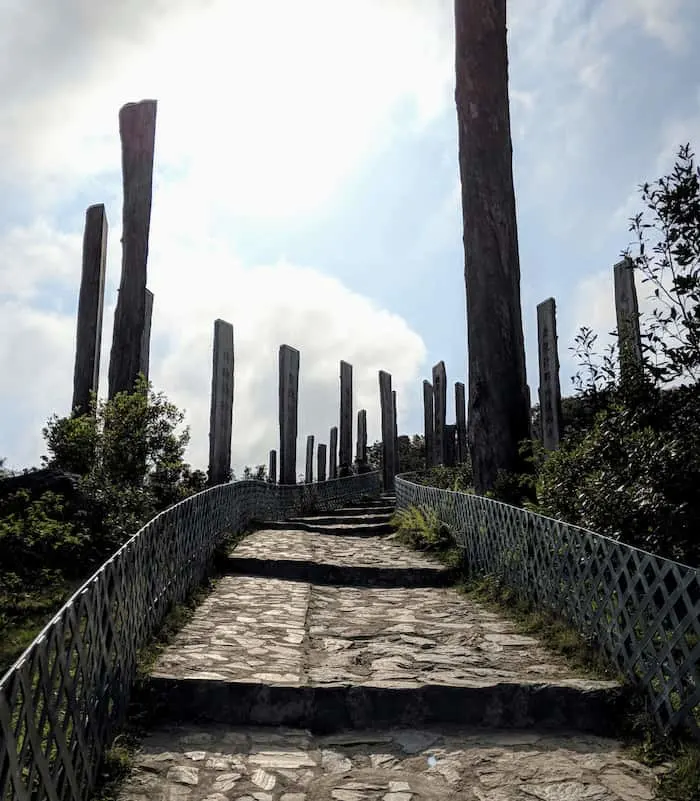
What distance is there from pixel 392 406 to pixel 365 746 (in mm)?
19665

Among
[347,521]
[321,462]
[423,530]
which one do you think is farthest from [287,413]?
[321,462]

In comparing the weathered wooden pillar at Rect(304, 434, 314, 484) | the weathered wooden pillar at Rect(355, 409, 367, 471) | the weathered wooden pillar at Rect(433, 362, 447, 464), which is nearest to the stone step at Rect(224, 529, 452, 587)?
the weathered wooden pillar at Rect(433, 362, 447, 464)

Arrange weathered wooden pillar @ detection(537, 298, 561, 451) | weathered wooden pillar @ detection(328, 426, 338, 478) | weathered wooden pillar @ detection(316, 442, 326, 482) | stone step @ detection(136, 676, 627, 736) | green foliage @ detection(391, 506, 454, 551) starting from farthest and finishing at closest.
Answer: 1. weathered wooden pillar @ detection(316, 442, 326, 482)
2. weathered wooden pillar @ detection(328, 426, 338, 478)
3. weathered wooden pillar @ detection(537, 298, 561, 451)
4. green foliage @ detection(391, 506, 454, 551)
5. stone step @ detection(136, 676, 627, 736)

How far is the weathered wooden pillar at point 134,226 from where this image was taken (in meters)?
11.4

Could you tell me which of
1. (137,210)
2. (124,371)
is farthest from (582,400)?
(137,210)

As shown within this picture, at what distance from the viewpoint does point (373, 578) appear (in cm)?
865

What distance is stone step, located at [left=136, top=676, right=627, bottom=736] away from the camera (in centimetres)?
480

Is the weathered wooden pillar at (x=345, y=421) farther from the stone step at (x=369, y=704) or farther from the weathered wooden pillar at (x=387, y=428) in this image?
the stone step at (x=369, y=704)

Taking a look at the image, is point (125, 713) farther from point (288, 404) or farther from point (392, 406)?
point (392, 406)

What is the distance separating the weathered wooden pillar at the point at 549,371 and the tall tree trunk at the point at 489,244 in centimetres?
69

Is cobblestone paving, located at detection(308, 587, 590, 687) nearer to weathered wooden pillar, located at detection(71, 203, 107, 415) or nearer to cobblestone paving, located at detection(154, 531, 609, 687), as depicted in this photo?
cobblestone paving, located at detection(154, 531, 609, 687)

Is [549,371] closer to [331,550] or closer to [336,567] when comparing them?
[331,550]

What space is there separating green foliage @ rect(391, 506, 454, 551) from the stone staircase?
3087 mm

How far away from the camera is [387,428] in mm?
23562
